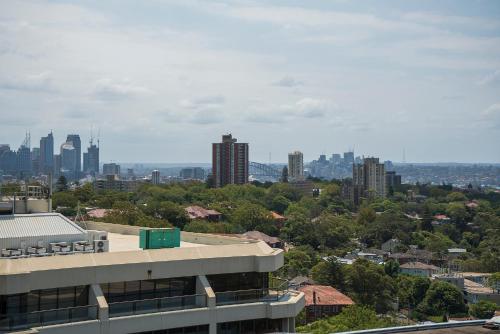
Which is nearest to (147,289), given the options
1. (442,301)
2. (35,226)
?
(35,226)

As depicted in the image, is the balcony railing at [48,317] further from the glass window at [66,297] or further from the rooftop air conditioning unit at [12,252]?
the rooftop air conditioning unit at [12,252]

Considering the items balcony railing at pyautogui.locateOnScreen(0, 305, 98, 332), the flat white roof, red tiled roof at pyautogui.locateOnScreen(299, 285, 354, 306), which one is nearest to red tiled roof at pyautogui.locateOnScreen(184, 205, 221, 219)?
red tiled roof at pyautogui.locateOnScreen(299, 285, 354, 306)

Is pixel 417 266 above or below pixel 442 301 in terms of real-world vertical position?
above

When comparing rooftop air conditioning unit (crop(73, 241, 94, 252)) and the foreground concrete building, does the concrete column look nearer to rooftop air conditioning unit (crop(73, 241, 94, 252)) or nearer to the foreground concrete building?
the foreground concrete building

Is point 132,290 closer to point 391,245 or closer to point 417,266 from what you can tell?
point 417,266

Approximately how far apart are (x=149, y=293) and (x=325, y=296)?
61.1m

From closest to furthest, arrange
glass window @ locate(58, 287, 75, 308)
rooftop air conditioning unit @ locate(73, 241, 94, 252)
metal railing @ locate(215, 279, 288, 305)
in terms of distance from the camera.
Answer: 1. glass window @ locate(58, 287, 75, 308)
2. metal railing @ locate(215, 279, 288, 305)
3. rooftop air conditioning unit @ locate(73, 241, 94, 252)

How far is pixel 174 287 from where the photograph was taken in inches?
1291

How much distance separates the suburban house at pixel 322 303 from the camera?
84.2m

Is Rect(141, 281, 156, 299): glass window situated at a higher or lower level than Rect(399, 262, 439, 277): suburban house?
higher

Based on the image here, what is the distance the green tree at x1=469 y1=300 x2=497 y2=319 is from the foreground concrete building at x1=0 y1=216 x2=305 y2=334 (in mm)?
75414

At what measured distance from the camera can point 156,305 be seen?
3183cm

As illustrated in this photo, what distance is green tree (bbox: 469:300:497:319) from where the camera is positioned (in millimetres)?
104044

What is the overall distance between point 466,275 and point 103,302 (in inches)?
4596
